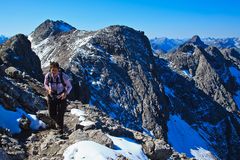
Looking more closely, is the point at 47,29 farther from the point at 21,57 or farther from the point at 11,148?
the point at 11,148

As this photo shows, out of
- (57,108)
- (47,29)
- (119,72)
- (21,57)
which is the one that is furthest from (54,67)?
(47,29)

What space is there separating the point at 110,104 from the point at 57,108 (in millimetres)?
82898

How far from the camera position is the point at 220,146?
131 metres

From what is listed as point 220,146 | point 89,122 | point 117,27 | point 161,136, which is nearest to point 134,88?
point 161,136

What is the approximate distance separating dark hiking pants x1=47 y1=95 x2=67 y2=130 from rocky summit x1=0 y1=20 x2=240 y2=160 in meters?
0.67

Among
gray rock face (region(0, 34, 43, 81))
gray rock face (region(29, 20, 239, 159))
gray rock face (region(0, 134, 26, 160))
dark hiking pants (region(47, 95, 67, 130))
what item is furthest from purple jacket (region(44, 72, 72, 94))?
gray rock face (region(29, 20, 239, 159))

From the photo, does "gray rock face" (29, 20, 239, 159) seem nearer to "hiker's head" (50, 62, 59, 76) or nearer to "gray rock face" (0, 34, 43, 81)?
"gray rock face" (0, 34, 43, 81)

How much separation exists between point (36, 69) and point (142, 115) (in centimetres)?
4721

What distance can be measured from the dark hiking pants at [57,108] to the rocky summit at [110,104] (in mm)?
674

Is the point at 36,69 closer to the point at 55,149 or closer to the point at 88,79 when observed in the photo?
the point at 88,79

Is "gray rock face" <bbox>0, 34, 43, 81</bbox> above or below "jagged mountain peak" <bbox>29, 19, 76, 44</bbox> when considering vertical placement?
below

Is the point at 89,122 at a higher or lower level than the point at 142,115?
lower

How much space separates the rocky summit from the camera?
16.1 meters

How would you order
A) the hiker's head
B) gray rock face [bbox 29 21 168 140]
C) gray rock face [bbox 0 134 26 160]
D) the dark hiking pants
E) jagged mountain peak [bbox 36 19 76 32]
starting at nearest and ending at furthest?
gray rock face [bbox 0 134 26 160] → the hiker's head → the dark hiking pants → gray rock face [bbox 29 21 168 140] → jagged mountain peak [bbox 36 19 76 32]
